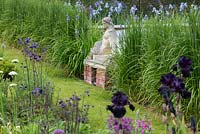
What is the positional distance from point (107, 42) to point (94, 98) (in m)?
1.21

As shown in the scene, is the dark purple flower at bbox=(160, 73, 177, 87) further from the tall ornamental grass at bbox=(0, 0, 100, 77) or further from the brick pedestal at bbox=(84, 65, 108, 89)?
the tall ornamental grass at bbox=(0, 0, 100, 77)

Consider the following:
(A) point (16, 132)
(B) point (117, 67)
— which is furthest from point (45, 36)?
(A) point (16, 132)

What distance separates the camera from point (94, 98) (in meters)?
6.10

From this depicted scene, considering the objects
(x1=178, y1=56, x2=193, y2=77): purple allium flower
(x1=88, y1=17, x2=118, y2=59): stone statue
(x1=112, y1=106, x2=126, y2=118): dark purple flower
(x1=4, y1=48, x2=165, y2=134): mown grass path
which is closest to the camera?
(x1=112, y1=106, x2=126, y2=118): dark purple flower

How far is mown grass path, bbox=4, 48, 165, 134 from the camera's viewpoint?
485 centimetres

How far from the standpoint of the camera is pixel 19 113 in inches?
172

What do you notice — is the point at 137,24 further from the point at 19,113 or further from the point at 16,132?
the point at 16,132

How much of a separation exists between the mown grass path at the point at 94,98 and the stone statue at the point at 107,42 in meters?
0.56

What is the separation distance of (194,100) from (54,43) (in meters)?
3.87

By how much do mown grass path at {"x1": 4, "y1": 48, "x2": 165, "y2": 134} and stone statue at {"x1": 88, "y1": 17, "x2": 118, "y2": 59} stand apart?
559 millimetres

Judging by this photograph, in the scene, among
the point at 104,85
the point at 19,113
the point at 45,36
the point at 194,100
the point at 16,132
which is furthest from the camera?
the point at 45,36

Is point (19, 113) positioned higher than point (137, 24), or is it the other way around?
point (137, 24)

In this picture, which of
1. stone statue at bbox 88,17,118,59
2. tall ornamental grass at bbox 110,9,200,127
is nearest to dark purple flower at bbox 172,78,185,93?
tall ornamental grass at bbox 110,9,200,127

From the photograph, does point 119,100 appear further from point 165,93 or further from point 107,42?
point 107,42
